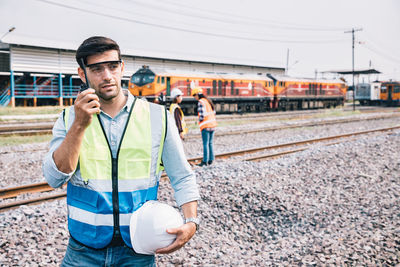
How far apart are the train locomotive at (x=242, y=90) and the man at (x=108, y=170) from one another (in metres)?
15.9

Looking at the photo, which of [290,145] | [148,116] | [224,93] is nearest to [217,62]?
[224,93]

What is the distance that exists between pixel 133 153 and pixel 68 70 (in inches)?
1228

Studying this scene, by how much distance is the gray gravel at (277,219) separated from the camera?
12.8ft

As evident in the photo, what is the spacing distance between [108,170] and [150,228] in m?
0.39

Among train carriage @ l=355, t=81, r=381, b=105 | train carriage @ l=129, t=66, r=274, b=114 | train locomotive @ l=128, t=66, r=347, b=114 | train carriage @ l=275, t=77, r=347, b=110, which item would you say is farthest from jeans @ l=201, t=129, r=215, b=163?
train carriage @ l=355, t=81, r=381, b=105

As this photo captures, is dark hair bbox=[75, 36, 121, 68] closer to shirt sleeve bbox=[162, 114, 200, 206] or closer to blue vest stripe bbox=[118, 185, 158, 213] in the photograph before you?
shirt sleeve bbox=[162, 114, 200, 206]

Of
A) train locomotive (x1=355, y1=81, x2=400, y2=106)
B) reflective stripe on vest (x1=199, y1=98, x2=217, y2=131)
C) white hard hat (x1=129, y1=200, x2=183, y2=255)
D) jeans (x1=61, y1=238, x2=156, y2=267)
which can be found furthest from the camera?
train locomotive (x1=355, y1=81, x2=400, y2=106)

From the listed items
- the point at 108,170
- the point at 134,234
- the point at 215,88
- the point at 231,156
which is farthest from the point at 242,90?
the point at 134,234

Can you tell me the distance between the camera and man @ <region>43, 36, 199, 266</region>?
1.81 m

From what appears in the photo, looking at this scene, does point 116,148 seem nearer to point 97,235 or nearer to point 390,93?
point 97,235

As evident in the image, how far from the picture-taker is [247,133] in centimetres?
1507

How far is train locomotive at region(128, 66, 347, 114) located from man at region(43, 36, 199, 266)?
1586 centimetres

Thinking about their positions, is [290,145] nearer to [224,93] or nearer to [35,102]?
[224,93]

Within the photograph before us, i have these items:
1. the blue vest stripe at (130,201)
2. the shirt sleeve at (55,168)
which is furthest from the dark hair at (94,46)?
the blue vest stripe at (130,201)
